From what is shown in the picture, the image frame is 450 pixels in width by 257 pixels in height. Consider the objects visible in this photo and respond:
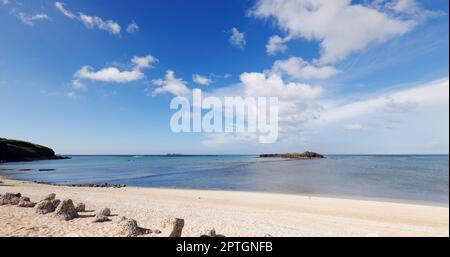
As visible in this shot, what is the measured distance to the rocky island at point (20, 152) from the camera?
134 m

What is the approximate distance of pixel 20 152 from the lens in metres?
148

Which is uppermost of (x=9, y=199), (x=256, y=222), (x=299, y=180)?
(x=9, y=199)

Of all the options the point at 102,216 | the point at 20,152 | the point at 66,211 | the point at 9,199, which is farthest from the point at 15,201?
the point at 20,152

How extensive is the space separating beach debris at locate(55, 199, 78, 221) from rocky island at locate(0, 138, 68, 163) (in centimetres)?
14068

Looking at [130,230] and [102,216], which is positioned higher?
[130,230]

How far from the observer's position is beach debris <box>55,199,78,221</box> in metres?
14.0

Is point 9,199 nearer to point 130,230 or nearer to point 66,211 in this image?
point 66,211

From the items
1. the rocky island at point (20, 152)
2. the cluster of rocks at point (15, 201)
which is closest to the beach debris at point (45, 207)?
the cluster of rocks at point (15, 201)

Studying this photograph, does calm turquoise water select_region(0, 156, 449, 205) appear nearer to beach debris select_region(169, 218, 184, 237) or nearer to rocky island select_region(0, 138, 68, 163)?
beach debris select_region(169, 218, 184, 237)

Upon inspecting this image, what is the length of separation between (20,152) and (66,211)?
548ft

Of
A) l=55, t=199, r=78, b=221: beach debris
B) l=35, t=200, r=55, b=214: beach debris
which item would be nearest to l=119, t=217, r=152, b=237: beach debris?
l=55, t=199, r=78, b=221: beach debris

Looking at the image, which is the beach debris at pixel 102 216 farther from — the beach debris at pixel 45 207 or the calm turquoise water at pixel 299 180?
the calm turquoise water at pixel 299 180

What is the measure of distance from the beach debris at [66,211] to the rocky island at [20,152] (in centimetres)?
14068
